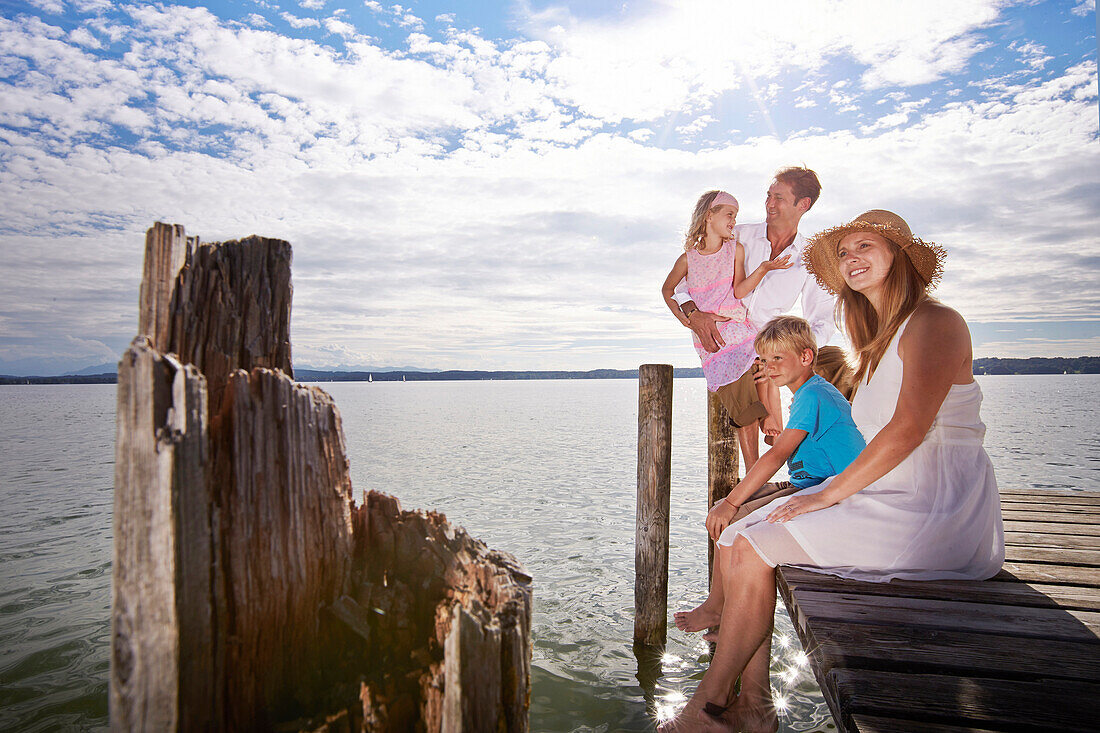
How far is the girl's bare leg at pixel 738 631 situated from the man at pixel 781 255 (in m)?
2.19

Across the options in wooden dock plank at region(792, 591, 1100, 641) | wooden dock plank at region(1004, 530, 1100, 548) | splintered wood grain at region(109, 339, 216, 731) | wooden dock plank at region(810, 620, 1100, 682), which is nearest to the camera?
splintered wood grain at region(109, 339, 216, 731)

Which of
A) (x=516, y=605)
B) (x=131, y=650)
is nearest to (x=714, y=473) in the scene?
(x=516, y=605)

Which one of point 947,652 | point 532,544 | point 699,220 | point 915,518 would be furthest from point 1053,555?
point 532,544

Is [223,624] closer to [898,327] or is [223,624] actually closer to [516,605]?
[516,605]

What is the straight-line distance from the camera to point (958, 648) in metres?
2.60

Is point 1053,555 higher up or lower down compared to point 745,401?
lower down

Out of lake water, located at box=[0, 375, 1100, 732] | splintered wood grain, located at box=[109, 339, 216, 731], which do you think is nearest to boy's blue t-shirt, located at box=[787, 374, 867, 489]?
lake water, located at box=[0, 375, 1100, 732]

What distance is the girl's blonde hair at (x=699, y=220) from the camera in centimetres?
536

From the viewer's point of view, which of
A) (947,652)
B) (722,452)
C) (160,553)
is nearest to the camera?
(160,553)

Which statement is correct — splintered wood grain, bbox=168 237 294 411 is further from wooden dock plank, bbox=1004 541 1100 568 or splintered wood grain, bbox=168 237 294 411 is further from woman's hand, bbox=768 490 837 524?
wooden dock plank, bbox=1004 541 1100 568

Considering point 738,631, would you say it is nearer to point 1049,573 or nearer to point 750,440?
point 1049,573

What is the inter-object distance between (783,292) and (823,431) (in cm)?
160

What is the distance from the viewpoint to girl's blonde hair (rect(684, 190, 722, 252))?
5363 mm

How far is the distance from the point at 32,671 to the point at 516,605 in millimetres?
5980
